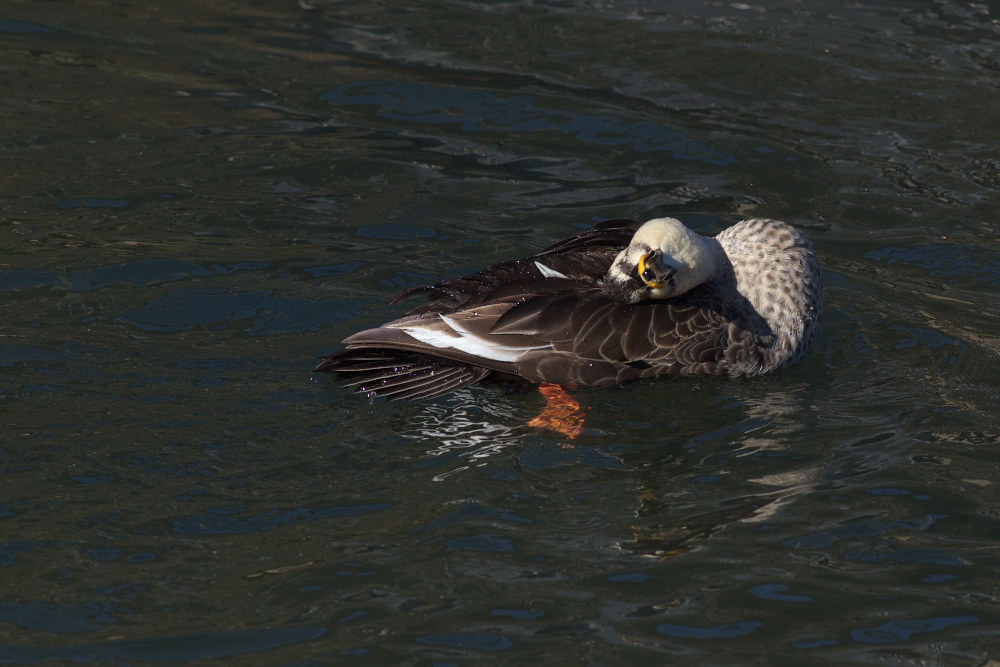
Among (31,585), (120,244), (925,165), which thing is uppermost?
(925,165)

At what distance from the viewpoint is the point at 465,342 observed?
642 centimetres

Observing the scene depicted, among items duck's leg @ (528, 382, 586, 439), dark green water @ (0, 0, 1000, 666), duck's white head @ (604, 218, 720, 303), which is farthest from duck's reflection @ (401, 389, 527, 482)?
duck's white head @ (604, 218, 720, 303)

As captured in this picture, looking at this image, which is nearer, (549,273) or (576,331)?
(576,331)

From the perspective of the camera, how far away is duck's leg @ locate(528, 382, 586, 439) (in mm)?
6254

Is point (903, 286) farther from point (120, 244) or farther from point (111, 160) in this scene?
point (111, 160)

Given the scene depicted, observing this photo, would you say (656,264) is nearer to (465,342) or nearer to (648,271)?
(648,271)

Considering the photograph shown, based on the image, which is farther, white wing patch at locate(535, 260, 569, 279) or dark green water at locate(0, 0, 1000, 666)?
white wing patch at locate(535, 260, 569, 279)

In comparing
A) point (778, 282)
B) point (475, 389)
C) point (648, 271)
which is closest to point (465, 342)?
point (475, 389)

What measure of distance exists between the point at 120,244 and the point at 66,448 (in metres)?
2.56

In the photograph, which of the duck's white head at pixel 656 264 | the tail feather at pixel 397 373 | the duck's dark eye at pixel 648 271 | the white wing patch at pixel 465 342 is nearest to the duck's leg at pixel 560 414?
the white wing patch at pixel 465 342

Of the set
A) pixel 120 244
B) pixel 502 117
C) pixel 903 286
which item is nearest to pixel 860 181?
pixel 903 286

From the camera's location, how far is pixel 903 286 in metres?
7.99

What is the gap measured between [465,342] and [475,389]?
41 centimetres

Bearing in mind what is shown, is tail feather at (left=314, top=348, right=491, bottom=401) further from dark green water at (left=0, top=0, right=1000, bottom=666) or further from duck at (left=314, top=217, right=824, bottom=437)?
dark green water at (left=0, top=0, right=1000, bottom=666)
